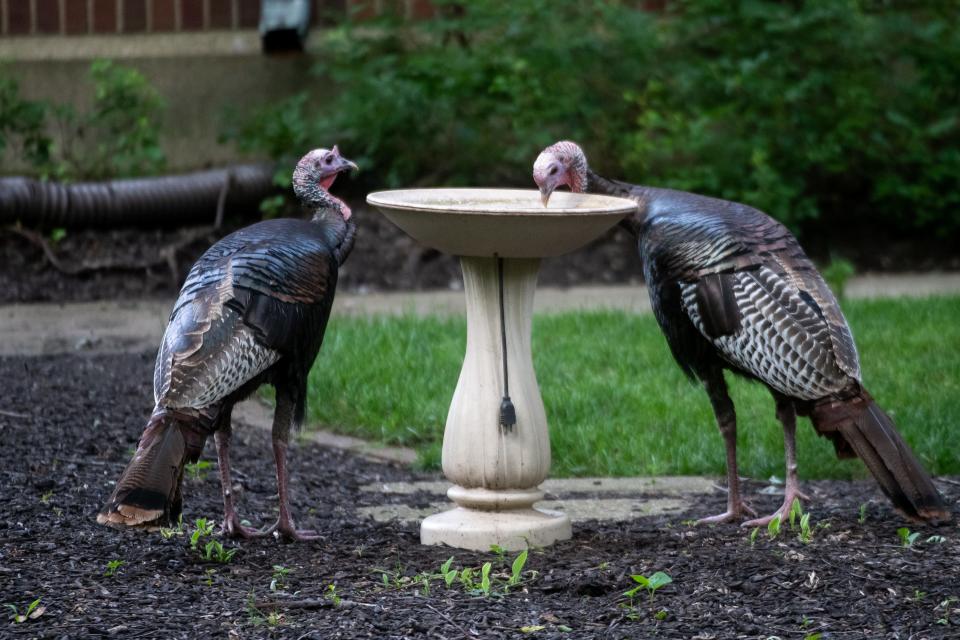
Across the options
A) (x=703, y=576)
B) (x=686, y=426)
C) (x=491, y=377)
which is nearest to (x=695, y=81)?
(x=686, y=426)

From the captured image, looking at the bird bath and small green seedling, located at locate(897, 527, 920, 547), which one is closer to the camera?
Answer: small green seedling, located at locate(897, 527, 920, 547)

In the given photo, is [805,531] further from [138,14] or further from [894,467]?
[138,14]

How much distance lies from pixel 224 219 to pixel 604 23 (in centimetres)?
305

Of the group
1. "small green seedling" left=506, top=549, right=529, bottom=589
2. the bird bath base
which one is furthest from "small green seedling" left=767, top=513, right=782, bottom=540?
"small green seedling" left=506, top=549, right=529, bottom=589

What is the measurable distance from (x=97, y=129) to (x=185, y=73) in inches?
31.5

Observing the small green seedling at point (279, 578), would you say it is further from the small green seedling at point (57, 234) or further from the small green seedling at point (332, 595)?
the small green seedling at point (57, 234)

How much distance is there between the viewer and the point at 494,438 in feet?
15.1

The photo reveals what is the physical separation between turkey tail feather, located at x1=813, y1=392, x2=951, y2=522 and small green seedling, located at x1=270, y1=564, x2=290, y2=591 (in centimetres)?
186

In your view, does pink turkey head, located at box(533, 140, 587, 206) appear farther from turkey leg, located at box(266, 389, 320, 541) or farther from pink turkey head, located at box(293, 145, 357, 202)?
turkey leg, located at box(266, 389, 320, 541)

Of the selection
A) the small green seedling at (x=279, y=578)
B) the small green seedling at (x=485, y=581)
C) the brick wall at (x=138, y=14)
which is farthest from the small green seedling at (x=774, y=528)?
the brick wall at (x=138, y=14)

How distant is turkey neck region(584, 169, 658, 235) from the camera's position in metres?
5.09

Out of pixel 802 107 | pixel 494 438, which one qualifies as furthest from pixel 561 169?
pixel 802 107

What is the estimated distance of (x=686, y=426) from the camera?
6.25 meters

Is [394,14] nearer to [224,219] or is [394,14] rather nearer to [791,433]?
[224,219]
